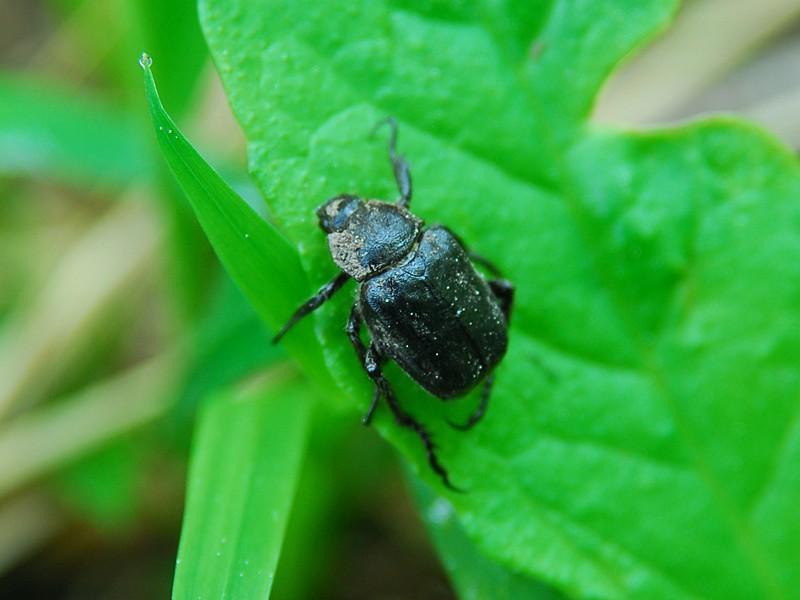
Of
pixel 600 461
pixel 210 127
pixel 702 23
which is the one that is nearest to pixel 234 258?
pixel 600 461

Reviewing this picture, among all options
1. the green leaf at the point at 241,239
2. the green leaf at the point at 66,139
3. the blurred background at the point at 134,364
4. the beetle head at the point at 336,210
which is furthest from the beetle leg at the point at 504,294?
the green leaf at the point at 66,139

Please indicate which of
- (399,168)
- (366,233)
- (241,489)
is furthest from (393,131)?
(241,489)

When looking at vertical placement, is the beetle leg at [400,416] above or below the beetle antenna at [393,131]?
below

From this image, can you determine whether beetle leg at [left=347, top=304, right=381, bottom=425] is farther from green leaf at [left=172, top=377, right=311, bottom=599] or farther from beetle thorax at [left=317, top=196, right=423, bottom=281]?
green leaf at [left=172, top=377, right=311, bottom=599]

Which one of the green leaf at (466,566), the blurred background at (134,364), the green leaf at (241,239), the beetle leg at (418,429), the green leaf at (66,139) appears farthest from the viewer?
the green leaf at (66,139)

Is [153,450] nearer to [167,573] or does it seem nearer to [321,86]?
[167,573]

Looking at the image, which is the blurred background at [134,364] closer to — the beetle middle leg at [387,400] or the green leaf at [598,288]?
the beetle middle leg at [387,400]
